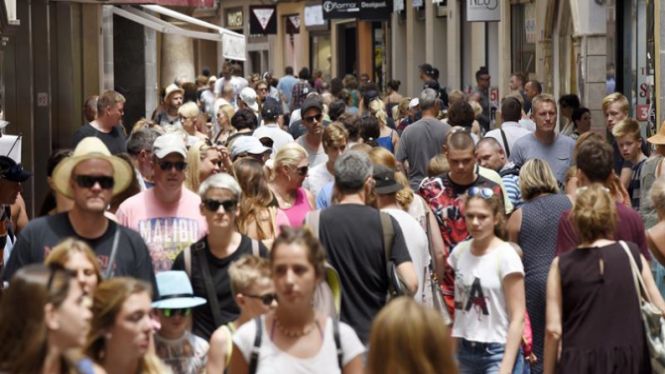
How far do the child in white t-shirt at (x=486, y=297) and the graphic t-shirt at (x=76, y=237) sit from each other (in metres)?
1.87

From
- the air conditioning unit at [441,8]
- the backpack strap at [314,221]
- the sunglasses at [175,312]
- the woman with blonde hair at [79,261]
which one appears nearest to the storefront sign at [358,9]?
the air conditioning unit at [441,8]

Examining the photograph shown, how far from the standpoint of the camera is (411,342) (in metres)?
5.20

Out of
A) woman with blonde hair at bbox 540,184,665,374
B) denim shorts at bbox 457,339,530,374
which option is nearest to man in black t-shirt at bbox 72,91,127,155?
denim shorts at bbox 457,339,530,374

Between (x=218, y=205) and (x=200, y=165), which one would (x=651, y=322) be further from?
(x=200, y=165)

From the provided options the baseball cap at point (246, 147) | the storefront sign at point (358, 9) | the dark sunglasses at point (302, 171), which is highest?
the storefront sign at point (358, 9)

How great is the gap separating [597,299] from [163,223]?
216 cm

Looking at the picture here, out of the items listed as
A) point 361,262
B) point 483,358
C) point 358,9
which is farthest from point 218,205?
point 358,9

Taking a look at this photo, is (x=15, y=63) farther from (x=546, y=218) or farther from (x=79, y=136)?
(x=546, y=218)

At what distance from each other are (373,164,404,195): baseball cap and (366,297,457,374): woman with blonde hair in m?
4.08

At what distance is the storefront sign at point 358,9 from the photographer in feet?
122

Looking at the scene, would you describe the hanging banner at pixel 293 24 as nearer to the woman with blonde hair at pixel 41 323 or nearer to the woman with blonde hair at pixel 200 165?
the woman with blonde hair at pixel 200 165

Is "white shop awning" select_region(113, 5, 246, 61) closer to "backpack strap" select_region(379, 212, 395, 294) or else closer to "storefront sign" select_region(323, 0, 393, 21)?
"storefront sign" select_region(323, 0, 393, 21)

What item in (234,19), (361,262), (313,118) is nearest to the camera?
(361,262)

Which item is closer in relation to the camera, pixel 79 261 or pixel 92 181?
pixel 79 261
